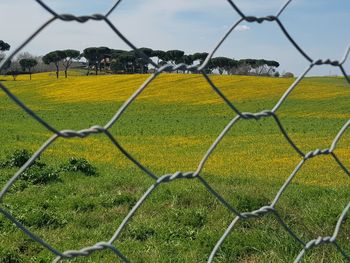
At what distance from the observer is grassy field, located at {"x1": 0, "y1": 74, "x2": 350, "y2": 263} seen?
396 cm

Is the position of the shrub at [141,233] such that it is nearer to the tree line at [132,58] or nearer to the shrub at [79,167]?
the tree line at [132,58]

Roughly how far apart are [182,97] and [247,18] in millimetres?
33042

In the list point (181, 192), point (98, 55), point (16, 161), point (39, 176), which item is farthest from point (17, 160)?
point (98, 55)

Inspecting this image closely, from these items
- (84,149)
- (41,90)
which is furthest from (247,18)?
(41,90)

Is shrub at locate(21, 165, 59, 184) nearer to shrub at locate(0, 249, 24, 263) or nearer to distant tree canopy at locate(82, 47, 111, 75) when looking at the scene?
distant tree canopy at locate(82, 47, 111, 75)

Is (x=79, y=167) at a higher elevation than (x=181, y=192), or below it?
below

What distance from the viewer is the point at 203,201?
5480 millimetres

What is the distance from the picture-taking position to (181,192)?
5.86m

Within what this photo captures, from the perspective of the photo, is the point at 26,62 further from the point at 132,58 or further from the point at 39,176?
the point at 39,176

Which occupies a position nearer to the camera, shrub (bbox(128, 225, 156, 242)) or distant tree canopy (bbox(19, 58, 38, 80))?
distant tree canopy (bbox(19, 58, 38, 80))

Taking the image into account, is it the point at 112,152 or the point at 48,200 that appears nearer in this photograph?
the point at 48,200

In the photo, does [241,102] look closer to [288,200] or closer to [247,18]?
[288,200]

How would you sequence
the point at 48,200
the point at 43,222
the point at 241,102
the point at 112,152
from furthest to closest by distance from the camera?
the point at 241,102 → the point at 112,152 → the point at 48,200 → the point at 43,222

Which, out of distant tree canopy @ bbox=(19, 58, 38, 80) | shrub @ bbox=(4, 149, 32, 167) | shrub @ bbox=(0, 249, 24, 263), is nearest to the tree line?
distant tree canopy @ bbox=(19, 58, 38, 80)
